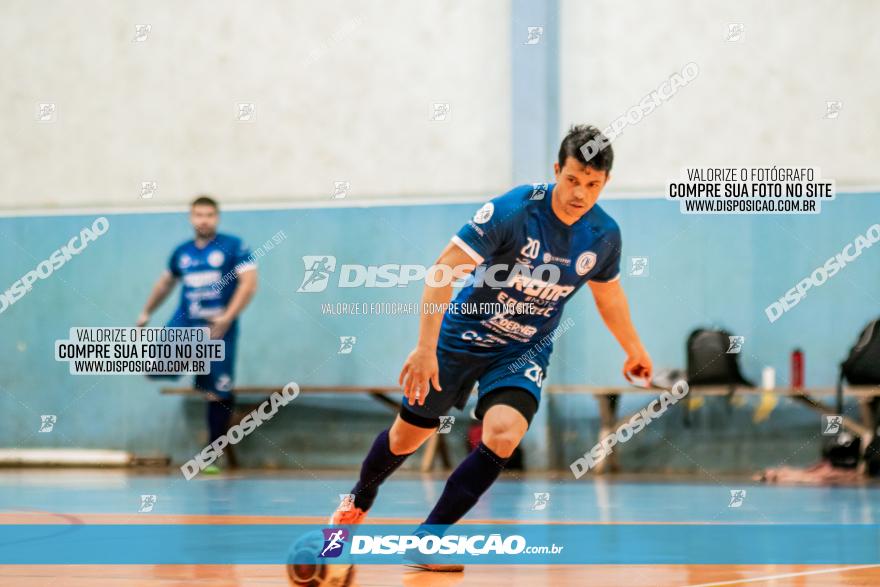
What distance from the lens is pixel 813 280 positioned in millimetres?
9484

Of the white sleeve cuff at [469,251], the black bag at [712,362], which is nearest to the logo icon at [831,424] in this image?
the black bag at [712,362]

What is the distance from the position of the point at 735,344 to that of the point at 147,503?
5.15 metres

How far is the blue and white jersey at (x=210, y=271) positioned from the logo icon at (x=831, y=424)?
5215mm

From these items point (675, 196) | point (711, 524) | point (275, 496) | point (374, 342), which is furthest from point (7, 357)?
point (711, 524)

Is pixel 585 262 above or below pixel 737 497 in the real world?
above

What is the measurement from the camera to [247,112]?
10203 millimetres

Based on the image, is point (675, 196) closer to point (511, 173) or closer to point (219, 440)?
point (511, 173)

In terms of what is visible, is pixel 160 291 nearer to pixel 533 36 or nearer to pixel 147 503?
pixel 147 503

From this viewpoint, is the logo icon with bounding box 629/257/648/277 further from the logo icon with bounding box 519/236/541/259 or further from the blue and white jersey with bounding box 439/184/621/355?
the logo icon with bounding box 519/236/541/259

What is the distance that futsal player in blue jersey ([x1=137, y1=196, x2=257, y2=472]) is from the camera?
387 inches

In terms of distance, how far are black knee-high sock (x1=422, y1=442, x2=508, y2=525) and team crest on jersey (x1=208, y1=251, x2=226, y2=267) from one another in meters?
6.01

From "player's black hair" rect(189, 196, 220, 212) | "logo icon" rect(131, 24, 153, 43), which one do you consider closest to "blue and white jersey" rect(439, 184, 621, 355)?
"player's black hair" rect(189, 196, 220, 212)

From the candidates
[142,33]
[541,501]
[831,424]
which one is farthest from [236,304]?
[831,424]

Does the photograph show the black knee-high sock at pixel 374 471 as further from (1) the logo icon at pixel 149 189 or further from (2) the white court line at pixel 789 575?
(1) the logo icon at pixel 149 189
